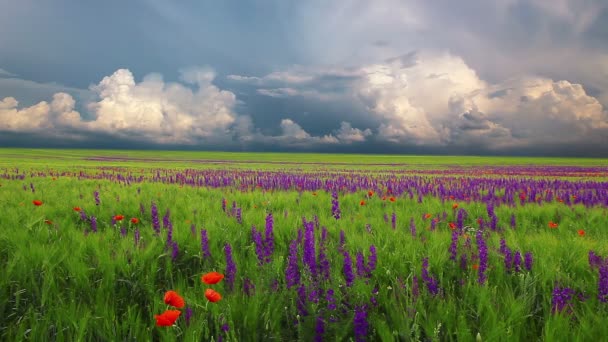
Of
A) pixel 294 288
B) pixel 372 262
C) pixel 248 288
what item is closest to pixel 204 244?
pixel 248 288

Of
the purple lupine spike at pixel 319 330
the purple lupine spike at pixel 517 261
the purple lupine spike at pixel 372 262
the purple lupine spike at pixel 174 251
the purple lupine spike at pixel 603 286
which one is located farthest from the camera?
the purple lupine spike at pixel 174 251

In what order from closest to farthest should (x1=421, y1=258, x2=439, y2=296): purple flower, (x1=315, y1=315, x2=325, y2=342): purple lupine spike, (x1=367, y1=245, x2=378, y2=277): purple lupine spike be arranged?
(x1=315, y1=315, x2=325, y2=342): purple lupine spike, (x1=421, y1=258, x2=439, y2=296): purple flower, (x1=367, y1=245, x2=378, y2=277): purple lupine spike

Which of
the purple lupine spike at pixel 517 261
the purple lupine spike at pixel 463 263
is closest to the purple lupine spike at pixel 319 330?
the purple lupine spike at pixel 463 263

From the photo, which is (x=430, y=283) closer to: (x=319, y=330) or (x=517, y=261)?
(x=319, y=330)

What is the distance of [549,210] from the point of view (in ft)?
22.8

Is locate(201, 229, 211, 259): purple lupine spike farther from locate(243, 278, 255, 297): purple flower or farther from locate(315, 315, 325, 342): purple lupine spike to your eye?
locate(315, 315, 325, 342): purple lupine spike

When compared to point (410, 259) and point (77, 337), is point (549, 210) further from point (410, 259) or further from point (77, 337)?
point (77, 337)

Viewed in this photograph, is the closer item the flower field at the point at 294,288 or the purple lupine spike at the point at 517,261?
the flower field at the point at 294,288

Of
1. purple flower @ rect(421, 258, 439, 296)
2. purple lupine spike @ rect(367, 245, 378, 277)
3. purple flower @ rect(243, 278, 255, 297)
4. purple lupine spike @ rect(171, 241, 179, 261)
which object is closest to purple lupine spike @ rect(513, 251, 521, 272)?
purple flower @ rect(421, 258, 439, 296)

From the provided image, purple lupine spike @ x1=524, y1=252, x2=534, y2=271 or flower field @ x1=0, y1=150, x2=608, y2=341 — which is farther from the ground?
purple lupine spike @ x1=524, y1=252, x2=534, y2=271

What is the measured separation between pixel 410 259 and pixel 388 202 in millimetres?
4896

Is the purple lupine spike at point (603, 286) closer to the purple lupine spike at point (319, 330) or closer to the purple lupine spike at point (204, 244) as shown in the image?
the purple lupine spike at point (319, 330)

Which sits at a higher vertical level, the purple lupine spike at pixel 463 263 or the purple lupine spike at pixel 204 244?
the purple lupine spike at pixel 204 244

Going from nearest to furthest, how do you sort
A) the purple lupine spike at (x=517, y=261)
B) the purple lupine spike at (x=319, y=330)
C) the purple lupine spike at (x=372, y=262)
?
the purple lupine spike at (x=319, y=330) < the purple lupine spike at (x=372, y=262) < the purple lupine spike at (x=517, y=261)
